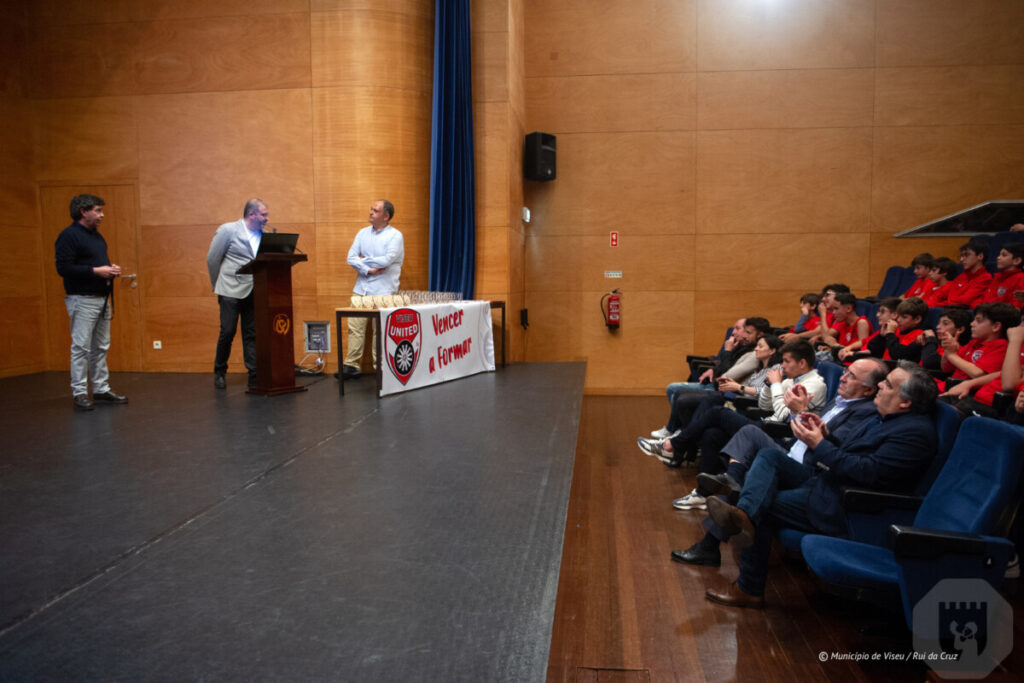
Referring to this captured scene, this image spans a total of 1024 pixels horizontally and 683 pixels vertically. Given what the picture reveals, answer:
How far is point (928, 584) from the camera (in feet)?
6.77

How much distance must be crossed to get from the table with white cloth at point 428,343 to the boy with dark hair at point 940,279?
10.7 ft

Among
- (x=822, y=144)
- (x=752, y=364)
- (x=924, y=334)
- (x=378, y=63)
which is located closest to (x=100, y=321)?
(x=378, y=63)

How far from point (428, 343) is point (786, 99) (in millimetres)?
4537

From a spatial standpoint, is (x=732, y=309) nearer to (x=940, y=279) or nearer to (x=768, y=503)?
(x=940, y=279)

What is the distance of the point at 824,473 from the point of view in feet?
8.68

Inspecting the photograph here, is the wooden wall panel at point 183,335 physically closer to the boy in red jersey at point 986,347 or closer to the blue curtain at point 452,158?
the blue curtain at point 452,158

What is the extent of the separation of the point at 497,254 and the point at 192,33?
3271mm

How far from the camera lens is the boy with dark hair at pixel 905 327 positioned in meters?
4.41

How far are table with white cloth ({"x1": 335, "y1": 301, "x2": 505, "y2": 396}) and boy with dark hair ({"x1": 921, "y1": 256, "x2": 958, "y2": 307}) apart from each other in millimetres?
3266

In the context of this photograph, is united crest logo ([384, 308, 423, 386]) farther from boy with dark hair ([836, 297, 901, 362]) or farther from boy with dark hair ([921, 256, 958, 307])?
boy with dark hair ([921, 256, 958, 307])

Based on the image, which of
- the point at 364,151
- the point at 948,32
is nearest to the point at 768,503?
the point at 364,151

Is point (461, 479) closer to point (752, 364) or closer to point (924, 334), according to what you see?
point (752, 364)

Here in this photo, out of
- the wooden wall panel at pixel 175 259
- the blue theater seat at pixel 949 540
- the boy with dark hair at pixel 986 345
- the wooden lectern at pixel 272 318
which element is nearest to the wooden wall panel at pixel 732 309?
the boy with dark hair at pixel 986 345

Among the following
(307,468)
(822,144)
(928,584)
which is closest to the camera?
(928,584)
